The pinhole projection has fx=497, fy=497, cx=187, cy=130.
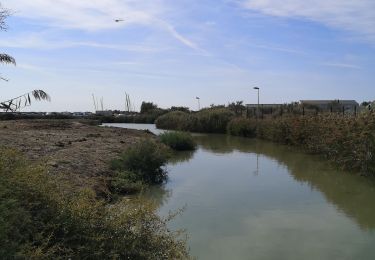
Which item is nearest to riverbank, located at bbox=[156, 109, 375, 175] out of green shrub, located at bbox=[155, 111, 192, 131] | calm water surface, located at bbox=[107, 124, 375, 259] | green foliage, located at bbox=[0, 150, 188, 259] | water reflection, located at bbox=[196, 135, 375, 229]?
water reflection, located at bbox=[196, 135, 375, 229]

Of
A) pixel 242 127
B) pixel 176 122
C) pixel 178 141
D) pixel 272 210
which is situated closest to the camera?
pixel 272 210

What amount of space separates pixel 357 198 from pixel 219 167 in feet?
26.0

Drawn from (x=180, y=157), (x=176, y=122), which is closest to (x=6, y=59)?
(x=180, y=157)

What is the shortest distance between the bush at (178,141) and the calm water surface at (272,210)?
805 centimetres

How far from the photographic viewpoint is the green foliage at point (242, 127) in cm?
4153

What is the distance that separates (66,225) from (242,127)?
1490 inches

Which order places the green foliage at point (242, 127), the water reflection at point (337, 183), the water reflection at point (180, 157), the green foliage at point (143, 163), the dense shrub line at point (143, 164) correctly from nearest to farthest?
the water reflection at point (337, 183)
the dense shrub line at point (143, 164)
the green foliage at point (143, 163)
the water reflection at point (180, 157)
the green foliage at point (242, 127)

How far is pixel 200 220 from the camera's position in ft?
33.6

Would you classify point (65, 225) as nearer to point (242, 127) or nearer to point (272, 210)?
point (272, 210)

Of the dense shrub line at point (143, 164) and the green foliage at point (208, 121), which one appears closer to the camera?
the dense shrub line at point (143, 164)

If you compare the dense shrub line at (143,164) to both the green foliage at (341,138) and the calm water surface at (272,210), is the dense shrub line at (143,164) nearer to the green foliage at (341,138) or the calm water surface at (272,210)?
the calm water surface at (272,210)

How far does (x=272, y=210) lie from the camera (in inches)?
452

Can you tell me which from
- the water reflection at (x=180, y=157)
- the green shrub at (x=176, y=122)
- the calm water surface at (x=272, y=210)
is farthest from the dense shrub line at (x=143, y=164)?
the green shrub at (x=176, y=122)

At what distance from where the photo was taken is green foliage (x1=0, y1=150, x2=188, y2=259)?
4797 mm
